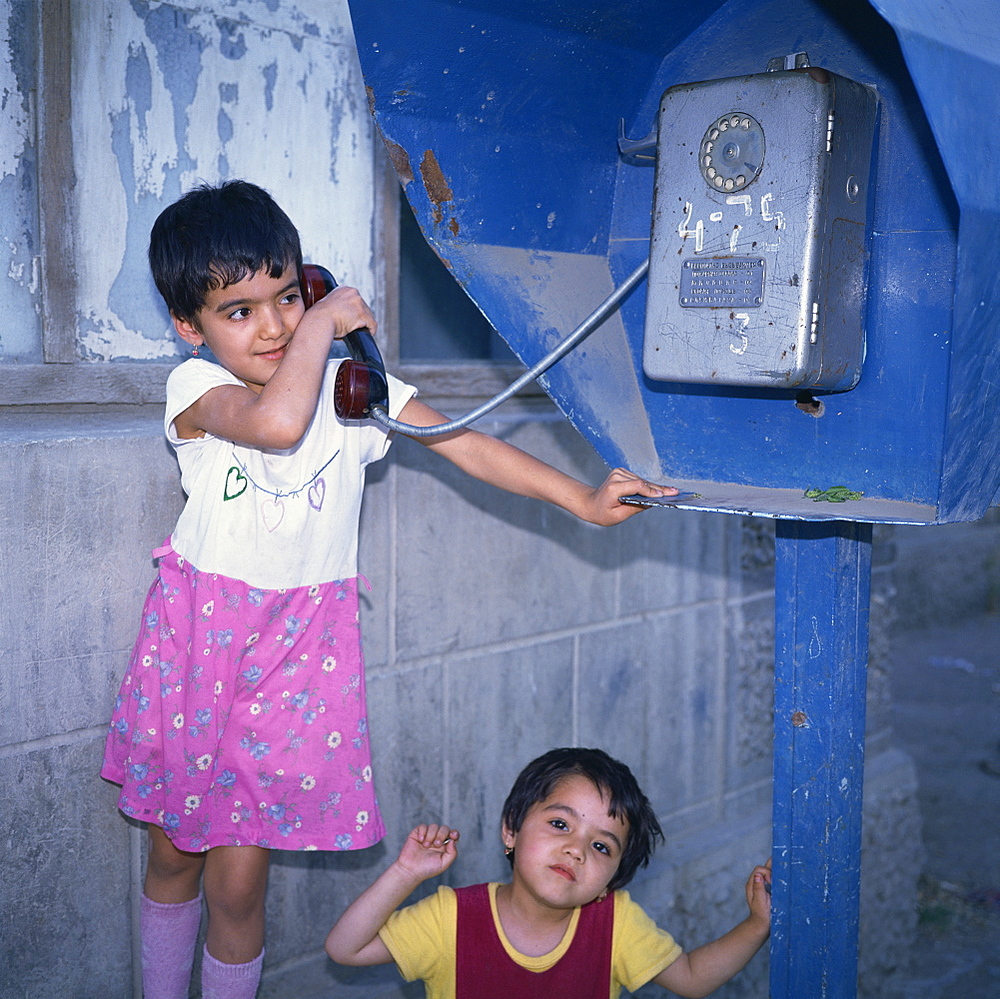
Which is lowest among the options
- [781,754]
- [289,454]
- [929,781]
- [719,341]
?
[929,781]

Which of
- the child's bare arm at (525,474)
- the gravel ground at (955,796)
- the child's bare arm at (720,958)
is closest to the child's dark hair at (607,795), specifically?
the child's bare arm at (720,958)

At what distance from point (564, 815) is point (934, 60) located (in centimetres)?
104

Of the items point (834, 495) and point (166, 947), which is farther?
point (166, 947)

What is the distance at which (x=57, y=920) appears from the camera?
1.81 metres

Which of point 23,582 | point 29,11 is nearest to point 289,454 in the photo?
point 23,582

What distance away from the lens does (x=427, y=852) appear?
1534mm

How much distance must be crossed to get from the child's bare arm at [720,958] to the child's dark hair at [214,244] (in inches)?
42.1

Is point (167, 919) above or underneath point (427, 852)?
underneath

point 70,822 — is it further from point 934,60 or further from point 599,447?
point 934,60

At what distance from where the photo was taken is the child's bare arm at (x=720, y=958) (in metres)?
1.59

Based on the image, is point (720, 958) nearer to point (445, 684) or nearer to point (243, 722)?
point (243, 722)

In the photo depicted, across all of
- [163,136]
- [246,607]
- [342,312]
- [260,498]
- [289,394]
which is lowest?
[246,607]

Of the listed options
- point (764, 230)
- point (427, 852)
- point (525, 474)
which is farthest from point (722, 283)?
point (427, 852)

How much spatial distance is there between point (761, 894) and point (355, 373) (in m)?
0.90
